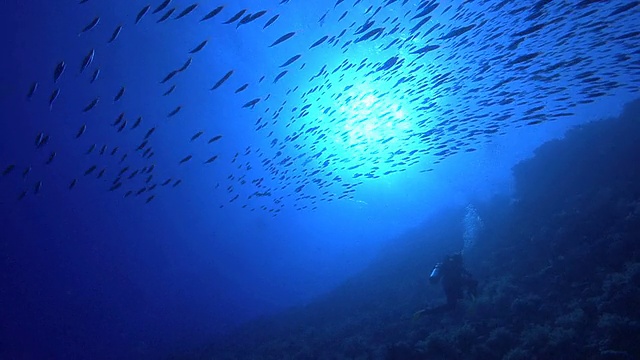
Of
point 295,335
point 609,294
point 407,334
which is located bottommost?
point 295,335

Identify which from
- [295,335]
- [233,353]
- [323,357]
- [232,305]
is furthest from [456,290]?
[232,305]

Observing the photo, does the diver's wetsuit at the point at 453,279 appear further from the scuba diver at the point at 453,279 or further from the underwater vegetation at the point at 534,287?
the underwater vegetation at the point at 534,287

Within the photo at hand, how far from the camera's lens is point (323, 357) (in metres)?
12.0

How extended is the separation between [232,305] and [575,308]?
69.1 meters

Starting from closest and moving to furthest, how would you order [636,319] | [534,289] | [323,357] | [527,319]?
1. [636,319]
2. [527,319]
3. [534,289]
4. [323,357]

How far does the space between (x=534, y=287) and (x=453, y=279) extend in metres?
2.50

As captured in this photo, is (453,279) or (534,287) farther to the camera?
(453,279)

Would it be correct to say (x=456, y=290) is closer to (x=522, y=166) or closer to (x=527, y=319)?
(x=527, y=319)

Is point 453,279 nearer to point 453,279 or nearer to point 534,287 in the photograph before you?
point 453,279

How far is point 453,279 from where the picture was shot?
10.6m

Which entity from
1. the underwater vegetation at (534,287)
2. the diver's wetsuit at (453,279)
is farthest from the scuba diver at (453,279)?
the underwater vegetation at (534,287)

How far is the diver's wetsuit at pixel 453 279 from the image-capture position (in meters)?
10.6

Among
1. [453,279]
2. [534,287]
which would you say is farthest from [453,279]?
[534,287]

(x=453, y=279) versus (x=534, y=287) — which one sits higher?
(x=453, y=279)
